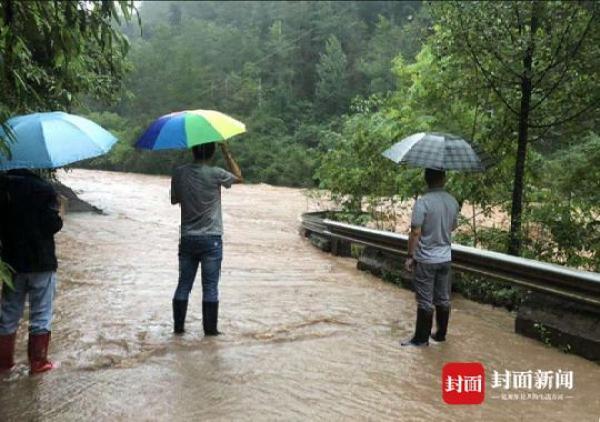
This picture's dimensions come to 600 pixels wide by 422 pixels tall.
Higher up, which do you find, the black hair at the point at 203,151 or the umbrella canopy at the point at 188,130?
the umbrella canopy at the point at 188,130

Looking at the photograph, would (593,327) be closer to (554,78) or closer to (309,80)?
(554,78)

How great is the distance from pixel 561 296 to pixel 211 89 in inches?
2379

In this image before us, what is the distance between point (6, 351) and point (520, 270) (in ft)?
16.3

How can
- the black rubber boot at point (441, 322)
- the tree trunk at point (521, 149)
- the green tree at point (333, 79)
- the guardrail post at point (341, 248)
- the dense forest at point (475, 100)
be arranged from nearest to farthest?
the dense forest at point (475, 100), the black rubber boot at point (441, 322), the tree trunk at point (521, 149), the guardrail post at point (341, 248), the green tree at point (333, 79)

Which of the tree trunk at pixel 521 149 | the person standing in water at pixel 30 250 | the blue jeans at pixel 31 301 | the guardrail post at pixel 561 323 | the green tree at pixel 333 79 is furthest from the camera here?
the green tree at pixel 333 79

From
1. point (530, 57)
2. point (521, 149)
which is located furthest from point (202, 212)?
point (530, 57)

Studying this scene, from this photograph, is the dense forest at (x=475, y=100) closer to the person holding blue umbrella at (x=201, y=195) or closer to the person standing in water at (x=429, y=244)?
the person holding blue umbrella at (x=201, y=195)

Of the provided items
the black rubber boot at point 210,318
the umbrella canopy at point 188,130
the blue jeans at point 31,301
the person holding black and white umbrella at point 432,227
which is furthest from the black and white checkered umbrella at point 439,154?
the blue jeans at point 31,301

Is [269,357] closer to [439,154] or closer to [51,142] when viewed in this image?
[439,154]

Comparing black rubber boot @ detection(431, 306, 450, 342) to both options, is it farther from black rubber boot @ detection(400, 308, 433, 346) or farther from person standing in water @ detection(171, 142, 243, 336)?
person standing in water @ detection(171, 142, 243, 336)

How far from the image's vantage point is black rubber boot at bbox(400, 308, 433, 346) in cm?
576

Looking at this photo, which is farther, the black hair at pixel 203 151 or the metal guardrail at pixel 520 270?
the black hair at pixel 203 151

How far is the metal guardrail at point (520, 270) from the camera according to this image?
18.0ft

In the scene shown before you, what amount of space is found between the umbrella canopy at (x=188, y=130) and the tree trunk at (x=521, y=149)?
15.6ft
